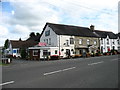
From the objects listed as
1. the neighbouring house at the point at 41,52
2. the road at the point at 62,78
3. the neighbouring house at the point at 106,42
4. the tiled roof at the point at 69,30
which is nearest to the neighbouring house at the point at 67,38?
the tiled roof at the point at 69,30

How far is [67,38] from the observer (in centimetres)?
4375

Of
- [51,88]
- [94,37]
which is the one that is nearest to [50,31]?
[94,37]

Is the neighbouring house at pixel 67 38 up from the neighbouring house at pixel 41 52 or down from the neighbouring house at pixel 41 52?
up

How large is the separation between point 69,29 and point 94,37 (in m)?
9.45

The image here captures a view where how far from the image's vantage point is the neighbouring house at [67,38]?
4216 centimetres

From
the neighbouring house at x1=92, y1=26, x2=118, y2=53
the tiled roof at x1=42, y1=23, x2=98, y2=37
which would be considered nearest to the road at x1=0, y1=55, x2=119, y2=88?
the tiled roof at x1=42, y1=23, x2=98, y2=37

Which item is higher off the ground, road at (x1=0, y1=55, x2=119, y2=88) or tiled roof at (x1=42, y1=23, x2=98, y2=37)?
tiled roof at (x1=42, y1=23, x2=98, y2=37)

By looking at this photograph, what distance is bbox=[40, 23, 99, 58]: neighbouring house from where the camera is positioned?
42156 millimetres

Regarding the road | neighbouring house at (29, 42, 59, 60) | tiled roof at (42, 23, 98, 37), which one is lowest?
the road

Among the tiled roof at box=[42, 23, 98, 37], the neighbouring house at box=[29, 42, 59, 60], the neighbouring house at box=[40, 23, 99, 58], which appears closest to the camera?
the neighbouring house at box=[29, 42, 59, 60]

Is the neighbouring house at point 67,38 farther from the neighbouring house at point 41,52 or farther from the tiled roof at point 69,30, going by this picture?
the neighbouring house at point 41,52

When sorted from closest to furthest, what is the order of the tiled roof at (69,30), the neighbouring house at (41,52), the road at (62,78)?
the road at (62,78) → the neighbouring house at (41,52) → the tiled roof at (69,30)

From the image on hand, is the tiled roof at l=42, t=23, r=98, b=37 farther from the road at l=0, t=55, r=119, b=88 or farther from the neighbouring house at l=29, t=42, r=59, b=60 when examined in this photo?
the road at l=0, t=55, r=119, b=88

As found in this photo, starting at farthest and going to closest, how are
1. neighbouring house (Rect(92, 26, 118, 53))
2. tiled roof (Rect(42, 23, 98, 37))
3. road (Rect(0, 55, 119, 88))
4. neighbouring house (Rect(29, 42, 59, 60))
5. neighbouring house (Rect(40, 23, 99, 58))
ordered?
neighbouring house (Rect(92, 26, 118, 53)), tiled roof (Rect(42, 23, 98, 37)), neighbouring house (Rect(40, 23, 99, 58)), neighbouring house (Rect(29, 42, 59, 60)), road (Rect(0, 55, 119, 88))
